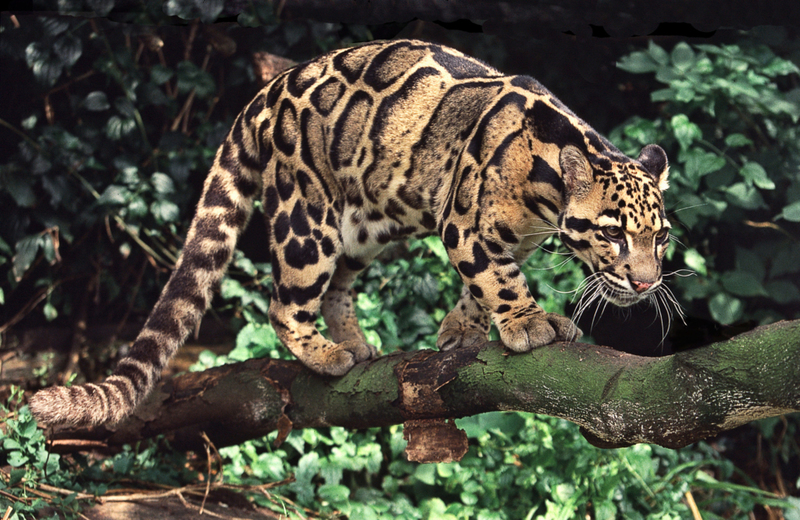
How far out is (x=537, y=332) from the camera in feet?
9.37

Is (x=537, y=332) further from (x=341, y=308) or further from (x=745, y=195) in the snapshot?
(x=745, y=195)

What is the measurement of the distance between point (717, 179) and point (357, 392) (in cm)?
358

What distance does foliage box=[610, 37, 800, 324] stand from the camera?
17.7 ft

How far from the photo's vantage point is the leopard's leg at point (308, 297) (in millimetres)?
3570

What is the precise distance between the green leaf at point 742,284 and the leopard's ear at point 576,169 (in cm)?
332

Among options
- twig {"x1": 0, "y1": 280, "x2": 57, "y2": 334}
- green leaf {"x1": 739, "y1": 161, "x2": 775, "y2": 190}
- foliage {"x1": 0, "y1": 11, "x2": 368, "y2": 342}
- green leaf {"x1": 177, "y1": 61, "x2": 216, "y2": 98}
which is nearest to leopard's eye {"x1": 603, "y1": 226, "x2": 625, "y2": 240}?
green leaf {"x1": 739, "y1": 161, "x2": 775, "y2": 190}

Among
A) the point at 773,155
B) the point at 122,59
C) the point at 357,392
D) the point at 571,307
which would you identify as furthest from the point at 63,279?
the point at 773,155

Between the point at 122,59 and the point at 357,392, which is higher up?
the point at 122,59

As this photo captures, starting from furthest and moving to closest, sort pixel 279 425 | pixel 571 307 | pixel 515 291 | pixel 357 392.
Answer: pixel 571 307 → pixel 279 425 → pixel 357 392 → pixel 515 291

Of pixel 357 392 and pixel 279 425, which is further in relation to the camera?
pixel 279 425

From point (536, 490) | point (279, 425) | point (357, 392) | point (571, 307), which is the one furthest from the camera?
point (571, 307)

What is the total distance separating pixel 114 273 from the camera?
6.09 metres

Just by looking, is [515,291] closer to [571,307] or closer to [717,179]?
[571,307]

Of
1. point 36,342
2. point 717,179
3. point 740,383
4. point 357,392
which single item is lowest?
point 36,342
